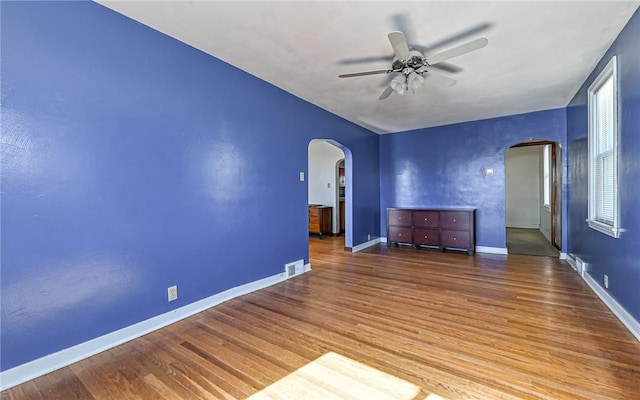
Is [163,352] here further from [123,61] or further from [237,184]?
[123,61]

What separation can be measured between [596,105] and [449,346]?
10.5 ft

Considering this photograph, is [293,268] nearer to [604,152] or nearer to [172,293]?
[172,293]

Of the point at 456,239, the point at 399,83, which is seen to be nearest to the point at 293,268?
the point at 399,83

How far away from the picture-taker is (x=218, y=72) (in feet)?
9.41

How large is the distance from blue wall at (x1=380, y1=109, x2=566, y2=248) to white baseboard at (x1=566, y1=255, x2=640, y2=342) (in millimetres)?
1437

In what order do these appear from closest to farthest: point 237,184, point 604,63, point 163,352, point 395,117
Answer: point 163,352 < point 604,63 < point 237,184 < point 395,117

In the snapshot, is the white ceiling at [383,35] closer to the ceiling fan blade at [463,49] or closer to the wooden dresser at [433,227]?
the ceiling fan blade at [463,49]

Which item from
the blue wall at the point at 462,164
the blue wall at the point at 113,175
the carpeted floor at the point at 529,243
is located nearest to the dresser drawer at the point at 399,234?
the blue wall at the point at 462,164

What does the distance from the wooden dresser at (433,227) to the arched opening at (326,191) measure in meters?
1.66

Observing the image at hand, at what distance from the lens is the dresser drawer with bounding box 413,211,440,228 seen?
5.29m

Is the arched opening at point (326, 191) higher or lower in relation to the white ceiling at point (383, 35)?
lower

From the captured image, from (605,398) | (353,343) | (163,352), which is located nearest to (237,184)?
(163,352)

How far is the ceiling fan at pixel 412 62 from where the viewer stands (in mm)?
2117

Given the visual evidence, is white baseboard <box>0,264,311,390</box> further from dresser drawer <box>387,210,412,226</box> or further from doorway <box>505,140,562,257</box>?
doorway <box>505,140,562,257</box>
